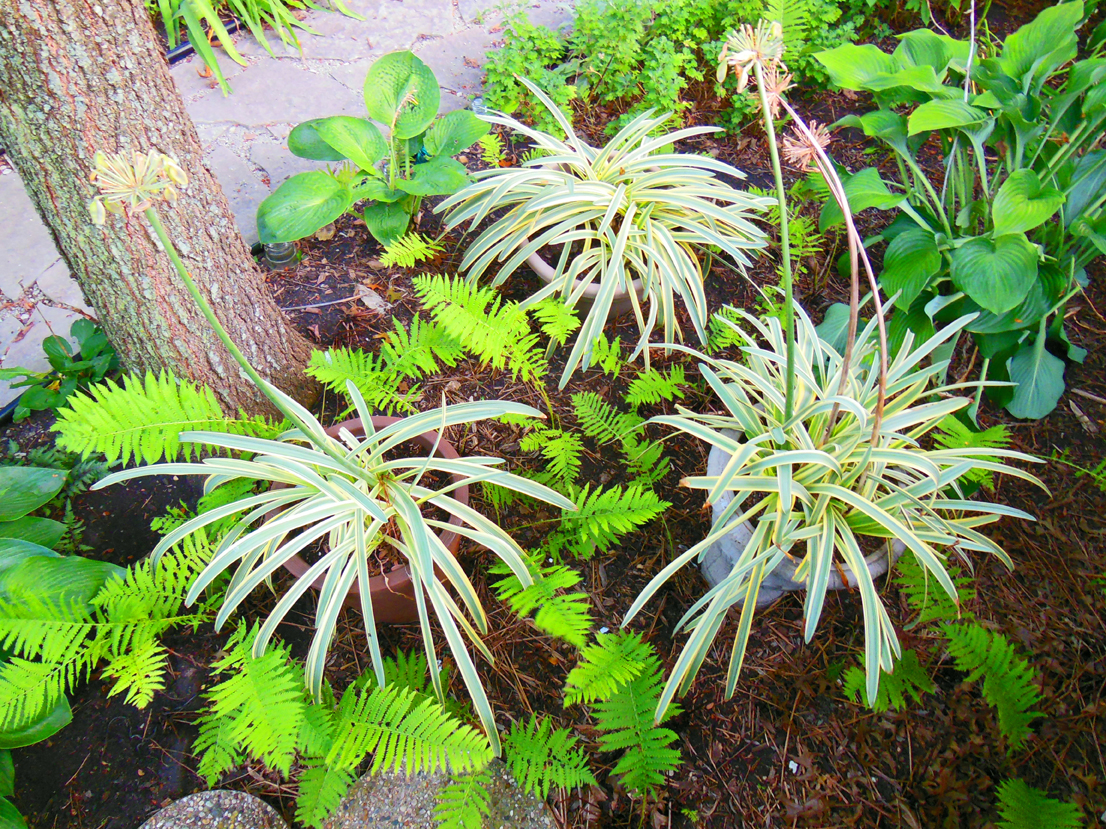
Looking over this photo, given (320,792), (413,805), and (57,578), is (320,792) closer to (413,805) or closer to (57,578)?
(413,805)

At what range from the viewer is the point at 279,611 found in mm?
1389

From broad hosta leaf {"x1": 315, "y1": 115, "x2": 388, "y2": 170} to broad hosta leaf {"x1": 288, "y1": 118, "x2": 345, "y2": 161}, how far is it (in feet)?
0.12

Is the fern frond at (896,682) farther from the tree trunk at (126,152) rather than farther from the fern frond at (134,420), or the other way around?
the tree trunk at (126,152)

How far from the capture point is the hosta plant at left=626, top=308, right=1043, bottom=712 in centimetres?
138

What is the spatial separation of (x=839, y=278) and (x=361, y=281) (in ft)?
5.96

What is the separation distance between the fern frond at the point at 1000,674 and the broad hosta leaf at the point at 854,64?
62.7 inches

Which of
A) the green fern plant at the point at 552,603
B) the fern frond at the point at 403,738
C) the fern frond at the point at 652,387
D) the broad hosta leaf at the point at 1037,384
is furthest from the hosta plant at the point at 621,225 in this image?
the fern frond at the point at 403,738

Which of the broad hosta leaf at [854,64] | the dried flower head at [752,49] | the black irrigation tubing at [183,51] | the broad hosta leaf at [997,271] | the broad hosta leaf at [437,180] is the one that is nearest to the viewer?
the dried flower head at [752,49]

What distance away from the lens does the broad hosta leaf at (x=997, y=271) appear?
1714 mm

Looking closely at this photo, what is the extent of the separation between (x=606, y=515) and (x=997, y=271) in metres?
1.25

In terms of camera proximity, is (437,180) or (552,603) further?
(437,180)

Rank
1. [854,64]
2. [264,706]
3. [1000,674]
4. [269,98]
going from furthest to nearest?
[269,98]
[854,64]
[1000,674]
[264,706]

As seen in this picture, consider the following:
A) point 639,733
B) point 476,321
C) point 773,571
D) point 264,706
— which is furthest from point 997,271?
point 264,706

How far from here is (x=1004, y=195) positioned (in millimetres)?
1773
